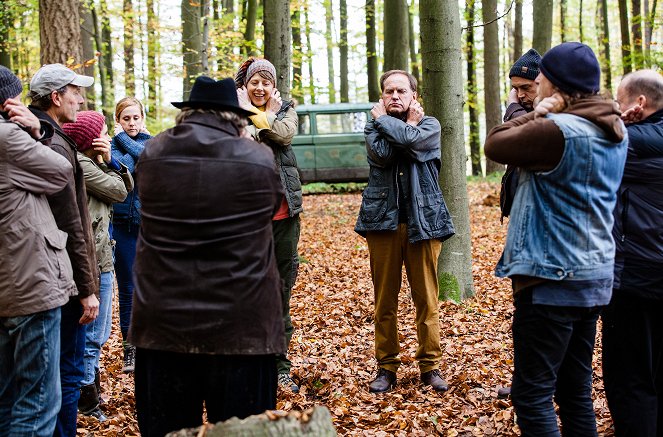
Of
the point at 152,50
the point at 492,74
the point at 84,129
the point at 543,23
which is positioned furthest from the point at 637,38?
the point at 84,129

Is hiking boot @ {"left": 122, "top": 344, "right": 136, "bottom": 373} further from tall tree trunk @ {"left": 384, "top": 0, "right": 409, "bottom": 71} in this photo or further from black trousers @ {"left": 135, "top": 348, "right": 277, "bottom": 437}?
tall tree trunk @ {"left": 384, "top": 0, "right": 409, "bottom": 71}

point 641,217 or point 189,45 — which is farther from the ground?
point 189,45

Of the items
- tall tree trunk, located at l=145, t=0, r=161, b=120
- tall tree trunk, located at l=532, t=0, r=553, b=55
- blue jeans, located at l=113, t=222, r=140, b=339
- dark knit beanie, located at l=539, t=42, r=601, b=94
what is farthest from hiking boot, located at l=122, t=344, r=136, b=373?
tall tree trunk, located at l=145, t=0, r=161, b=120

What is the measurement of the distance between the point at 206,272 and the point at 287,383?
272 cm

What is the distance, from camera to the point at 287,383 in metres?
5.26

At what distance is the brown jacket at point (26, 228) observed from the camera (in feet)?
10.5

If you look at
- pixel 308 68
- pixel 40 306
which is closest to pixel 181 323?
pixel 40 306

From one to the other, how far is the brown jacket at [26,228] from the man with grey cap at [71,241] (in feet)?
0.90

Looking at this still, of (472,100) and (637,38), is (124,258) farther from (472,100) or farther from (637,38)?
(472,100)

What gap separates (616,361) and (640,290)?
0.44m

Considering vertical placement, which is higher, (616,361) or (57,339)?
(57,339)

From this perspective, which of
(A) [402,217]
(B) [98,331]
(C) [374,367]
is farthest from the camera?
(C) [374,367]

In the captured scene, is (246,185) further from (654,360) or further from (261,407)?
(654,360)

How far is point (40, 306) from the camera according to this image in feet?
10.8
